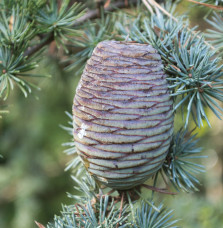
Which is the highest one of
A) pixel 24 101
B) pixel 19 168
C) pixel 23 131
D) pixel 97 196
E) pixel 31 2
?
pixel 31 2

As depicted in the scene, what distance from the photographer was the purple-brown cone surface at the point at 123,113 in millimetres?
461

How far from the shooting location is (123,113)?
46cm

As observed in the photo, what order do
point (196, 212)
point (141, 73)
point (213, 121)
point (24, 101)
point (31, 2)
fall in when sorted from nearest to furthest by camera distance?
point (141, 73) → point (31, 2) → point (196, 212) → point (24, 101) → point (213, 121)

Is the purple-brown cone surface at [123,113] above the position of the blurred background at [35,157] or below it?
above

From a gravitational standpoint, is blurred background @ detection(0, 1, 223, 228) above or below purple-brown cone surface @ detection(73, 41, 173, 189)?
below

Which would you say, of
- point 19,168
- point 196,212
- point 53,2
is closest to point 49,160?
point 19,168

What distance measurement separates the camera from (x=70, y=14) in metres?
0.62

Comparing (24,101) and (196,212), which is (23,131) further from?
(196,212)

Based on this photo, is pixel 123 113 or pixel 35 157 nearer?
pixel 123 113

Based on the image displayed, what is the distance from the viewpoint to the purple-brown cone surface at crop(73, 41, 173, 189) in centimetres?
46

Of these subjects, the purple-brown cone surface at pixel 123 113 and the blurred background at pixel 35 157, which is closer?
the purple-brown cone surface at pixel 123 113

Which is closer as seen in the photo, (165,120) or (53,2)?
(165,120)

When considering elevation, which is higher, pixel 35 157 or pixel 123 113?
pixel 123 113

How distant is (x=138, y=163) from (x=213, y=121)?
4.35 ft
